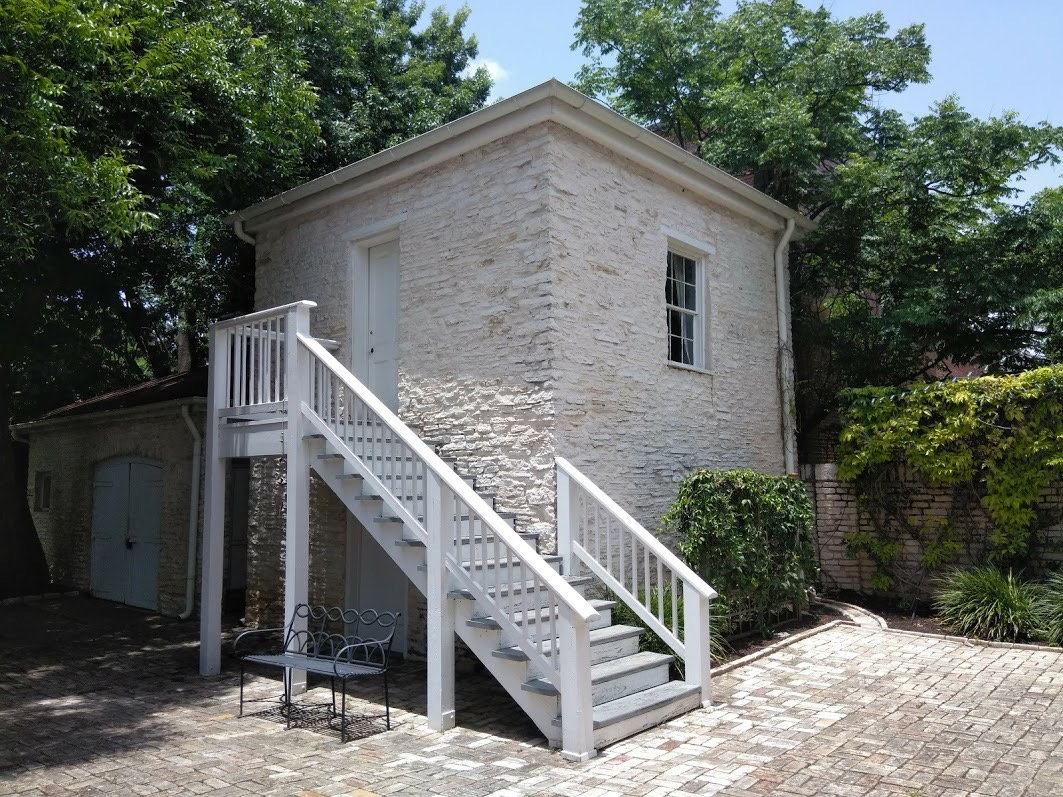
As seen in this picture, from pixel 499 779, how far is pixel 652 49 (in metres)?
12.1

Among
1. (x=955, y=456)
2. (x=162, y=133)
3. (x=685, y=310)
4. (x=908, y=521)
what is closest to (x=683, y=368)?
(x=685, y=310)

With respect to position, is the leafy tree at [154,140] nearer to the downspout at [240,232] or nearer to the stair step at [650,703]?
the downspout at [240,232]

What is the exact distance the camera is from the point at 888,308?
446 inches

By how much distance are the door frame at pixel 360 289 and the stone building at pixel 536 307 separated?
2 cm

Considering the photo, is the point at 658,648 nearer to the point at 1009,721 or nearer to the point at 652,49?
the point at 1009,721

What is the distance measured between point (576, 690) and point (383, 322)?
17.3ft

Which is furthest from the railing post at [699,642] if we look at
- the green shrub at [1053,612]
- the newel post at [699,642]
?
the green shrub at [1053,612]

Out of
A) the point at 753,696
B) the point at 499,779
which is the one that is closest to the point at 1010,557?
the point at 753,696

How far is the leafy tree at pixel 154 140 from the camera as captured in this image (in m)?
7.13

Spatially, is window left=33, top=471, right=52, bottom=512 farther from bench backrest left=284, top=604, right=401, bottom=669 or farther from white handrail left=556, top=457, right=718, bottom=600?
white handrail left=556, top=457, right=718, bottom=600

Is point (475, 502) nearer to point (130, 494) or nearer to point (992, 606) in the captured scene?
point (992, 606)

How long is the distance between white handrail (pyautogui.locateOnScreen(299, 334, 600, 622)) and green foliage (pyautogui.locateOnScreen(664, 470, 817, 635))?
2.19m

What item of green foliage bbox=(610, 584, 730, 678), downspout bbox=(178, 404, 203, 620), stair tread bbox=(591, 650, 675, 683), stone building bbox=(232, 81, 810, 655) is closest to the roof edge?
downspout bbox=(178, 404, 203, 620)

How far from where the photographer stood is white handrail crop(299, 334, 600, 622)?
16.9 ft
